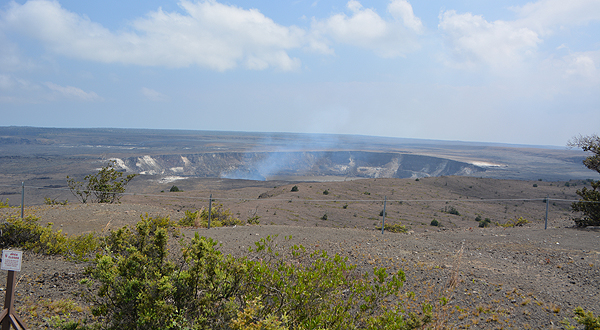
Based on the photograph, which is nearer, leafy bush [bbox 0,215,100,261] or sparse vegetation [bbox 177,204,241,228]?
leafy bush [bbox 0,215,100,261]

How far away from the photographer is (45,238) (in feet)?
25.4

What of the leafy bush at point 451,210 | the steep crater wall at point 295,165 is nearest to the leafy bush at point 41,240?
the leafy bush at point 451,210

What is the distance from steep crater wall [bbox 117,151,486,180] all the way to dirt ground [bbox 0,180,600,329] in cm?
4850

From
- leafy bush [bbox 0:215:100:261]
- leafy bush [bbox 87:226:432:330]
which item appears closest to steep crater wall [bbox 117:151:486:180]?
leafy bush [bbox 0:215:100:261]

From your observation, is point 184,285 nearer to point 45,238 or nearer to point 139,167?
point 45,238

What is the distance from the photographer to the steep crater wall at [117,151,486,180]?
62.2 meters

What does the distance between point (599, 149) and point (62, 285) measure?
628 inches

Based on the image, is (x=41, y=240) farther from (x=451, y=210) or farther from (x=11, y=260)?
(x=451, y=210)

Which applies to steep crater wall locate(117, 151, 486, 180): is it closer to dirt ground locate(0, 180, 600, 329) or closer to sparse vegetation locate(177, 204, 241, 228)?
sparse vegetation locate(177, 204, 241, 228)

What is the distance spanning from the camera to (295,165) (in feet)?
260

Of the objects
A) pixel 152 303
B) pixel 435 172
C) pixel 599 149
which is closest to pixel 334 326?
pixel 152 303

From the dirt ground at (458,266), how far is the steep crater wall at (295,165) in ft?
159

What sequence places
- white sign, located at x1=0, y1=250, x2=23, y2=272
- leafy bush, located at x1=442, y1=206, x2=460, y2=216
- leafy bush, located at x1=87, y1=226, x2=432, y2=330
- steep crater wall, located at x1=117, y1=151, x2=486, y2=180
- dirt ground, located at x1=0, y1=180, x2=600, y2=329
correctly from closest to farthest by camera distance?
leafy bush, located at x1=87, y1=226, x2=432, y2=330, white sign, located at x1=0, y1=250, x2=23, y2=272, dirt ground, located at x1=0, y1=180, x2=600, y2=329, leafy bush, located at x1=442, y1=206, x2=460, y2=216, steep crater wall, located at x1=117, y1=151, x2=486, y2=180

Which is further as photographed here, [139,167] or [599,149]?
[139,167]
